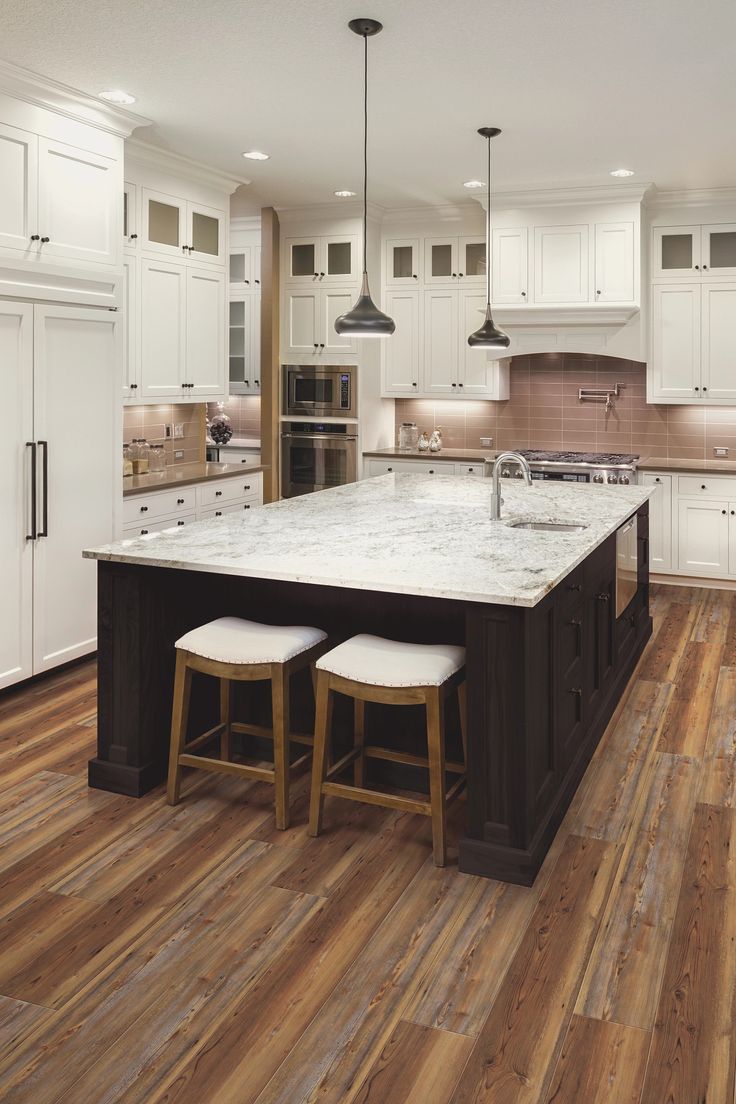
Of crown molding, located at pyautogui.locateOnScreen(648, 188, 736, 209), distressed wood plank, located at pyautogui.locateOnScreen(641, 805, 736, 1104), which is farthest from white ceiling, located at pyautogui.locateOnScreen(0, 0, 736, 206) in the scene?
distressed wood plank, located at pyautogui.locateOnScreen(641, 805, 736, 1104)

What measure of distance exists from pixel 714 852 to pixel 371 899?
3.70ft

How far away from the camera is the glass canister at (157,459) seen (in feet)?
20.0

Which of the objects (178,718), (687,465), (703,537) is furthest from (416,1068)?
(687,465)

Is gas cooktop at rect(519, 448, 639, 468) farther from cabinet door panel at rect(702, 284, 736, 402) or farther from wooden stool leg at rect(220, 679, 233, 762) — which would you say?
wooden stool leg at rect(220, 679, 233, 762)

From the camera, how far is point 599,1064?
2.00 m

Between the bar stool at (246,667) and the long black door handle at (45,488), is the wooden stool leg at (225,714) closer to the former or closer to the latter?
the bar stool at (246,667)

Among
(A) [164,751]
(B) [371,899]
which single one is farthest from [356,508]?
(B) [371,899]

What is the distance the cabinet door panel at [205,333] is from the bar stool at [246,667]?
3127 millimetres

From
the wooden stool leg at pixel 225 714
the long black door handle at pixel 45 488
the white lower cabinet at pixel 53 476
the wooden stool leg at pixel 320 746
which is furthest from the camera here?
the long black door handle at pixel 45 488

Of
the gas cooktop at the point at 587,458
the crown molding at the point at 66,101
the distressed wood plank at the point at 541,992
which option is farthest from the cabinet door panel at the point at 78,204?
the distressed wood plank at the point at 541,992

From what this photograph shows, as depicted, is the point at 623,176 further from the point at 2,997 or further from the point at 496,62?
the point at 2,997

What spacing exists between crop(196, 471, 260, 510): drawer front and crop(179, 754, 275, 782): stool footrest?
2.88 metres

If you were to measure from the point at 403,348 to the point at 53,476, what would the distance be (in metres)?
3.66

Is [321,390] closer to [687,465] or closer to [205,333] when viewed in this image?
[205,333]
